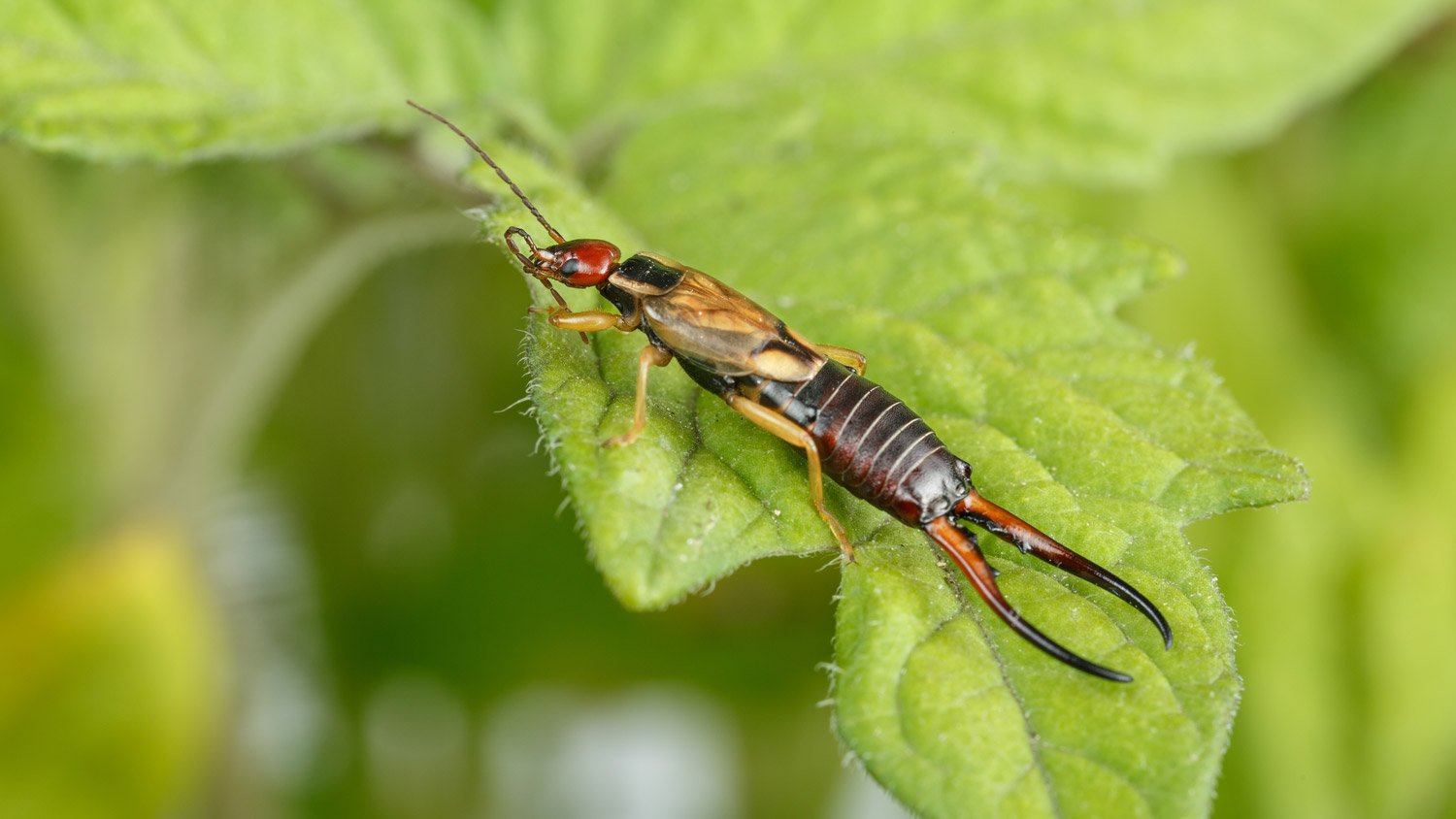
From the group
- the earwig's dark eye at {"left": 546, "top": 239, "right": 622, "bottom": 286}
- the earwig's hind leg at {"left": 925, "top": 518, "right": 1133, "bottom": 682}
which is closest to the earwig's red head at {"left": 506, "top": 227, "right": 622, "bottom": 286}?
the earwig's dark eye at {"left": 546, "top": 239, "right": 622, "bottom": 286}

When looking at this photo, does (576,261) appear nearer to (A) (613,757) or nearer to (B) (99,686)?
(B) (99,686)

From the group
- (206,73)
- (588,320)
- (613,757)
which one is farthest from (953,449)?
(613,757)

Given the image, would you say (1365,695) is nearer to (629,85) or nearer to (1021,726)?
(1021,726)

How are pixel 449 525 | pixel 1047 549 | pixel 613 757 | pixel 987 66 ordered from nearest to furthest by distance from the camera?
pixel 1047 549 → pixel 987 66 → pixel 449 525 → pixel 613 757

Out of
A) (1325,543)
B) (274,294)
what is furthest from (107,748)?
(1325,543)

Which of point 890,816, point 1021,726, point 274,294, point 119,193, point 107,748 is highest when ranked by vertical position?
point 119,193

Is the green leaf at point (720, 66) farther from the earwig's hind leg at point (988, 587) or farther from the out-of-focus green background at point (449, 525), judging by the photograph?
the earwig's hind leg at point (988, 587)
